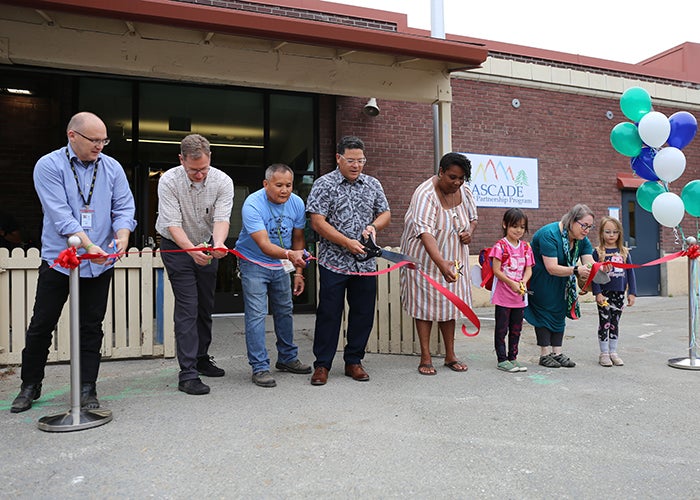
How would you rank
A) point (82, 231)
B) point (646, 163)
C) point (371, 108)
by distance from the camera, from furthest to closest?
point (371, 108)
point (646, 163)
point (82, 231)

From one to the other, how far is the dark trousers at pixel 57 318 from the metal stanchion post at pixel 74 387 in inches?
12.2

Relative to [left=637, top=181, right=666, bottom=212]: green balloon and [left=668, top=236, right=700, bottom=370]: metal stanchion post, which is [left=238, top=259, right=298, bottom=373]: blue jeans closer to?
[left=668, top=236, right=700, bottom=370]: metal stanchion post

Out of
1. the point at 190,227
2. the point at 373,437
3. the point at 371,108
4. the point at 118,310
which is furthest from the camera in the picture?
the point at 371,108

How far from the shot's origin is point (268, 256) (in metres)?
4.00

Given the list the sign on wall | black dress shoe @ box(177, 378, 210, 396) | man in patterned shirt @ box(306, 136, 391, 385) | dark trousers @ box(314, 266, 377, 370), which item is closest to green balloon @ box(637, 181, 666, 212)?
man in patterned shirt @ box(306, 136, 391, 385)

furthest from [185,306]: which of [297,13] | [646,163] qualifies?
[297,13]

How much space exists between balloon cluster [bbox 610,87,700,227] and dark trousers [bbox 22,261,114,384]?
4.76 meters

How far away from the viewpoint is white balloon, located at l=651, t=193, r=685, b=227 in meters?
4.85

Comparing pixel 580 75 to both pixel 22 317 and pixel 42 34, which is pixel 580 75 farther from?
pixel 22 317

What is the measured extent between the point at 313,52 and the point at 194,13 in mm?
1330

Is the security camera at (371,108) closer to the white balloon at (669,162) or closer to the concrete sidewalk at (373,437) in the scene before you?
the white balloon at (669,162)

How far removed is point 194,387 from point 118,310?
157cm

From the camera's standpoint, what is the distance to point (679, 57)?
12.1 m

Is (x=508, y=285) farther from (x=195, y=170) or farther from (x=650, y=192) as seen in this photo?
(x=195, y=170)
